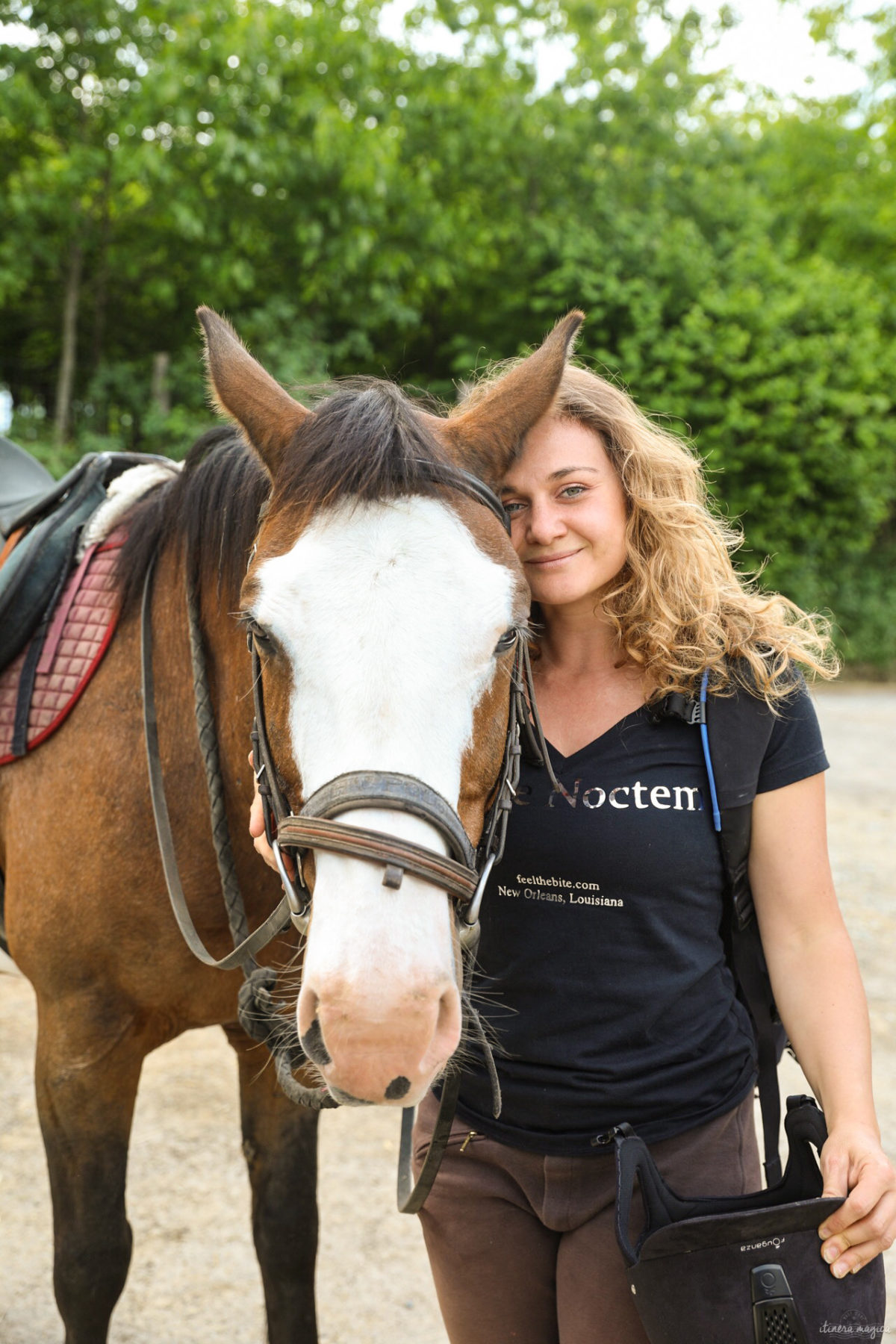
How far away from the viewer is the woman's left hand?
1321mm

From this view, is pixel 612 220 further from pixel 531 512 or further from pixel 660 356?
pixel 531 512

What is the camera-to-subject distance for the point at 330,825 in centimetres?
116

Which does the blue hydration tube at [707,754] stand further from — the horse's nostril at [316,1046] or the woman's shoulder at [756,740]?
the horse's nostril at [316,1046]

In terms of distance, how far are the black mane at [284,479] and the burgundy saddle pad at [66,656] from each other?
67mm

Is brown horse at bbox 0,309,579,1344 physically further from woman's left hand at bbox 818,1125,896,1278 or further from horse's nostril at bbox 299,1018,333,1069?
woman's left hand at bbox 818,1125,896,1278

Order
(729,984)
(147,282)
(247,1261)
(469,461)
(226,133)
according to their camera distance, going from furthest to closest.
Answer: (147,282) → (226,133) → (247,1261) → (729,984) → (469,461)

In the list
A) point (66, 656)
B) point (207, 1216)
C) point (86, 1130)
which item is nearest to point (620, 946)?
point (86, 1130)

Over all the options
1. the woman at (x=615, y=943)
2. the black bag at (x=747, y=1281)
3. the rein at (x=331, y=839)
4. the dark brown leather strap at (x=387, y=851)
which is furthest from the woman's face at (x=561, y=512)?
the black bag at (x=747, y=1281)

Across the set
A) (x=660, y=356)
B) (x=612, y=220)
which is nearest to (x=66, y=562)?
(x=660, y=356)

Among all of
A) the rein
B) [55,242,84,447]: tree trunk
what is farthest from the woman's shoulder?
[55,242,84,447]: tree trunk

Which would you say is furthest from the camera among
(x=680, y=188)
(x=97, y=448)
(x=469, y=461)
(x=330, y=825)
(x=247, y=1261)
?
(x=680, y=188)

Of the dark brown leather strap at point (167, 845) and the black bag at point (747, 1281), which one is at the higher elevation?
the dark brown leather strap at point (167, 845)

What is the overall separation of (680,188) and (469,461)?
15.0 meters

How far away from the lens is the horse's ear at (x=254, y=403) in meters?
1.54
